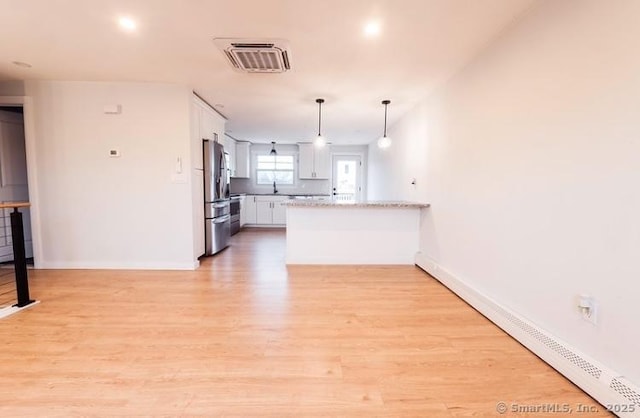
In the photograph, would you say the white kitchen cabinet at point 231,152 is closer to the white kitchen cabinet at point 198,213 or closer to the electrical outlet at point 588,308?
the white kitchen cabinet at point 198,213

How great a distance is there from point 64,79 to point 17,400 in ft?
11.6

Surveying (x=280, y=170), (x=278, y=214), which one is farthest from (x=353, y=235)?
(x=280, y=170)

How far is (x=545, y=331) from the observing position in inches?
69.8

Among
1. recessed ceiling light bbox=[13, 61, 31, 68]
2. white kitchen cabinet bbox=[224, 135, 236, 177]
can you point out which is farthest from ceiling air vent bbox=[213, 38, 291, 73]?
white kitchen cabinet bbox=[224, 135, 236, 177]

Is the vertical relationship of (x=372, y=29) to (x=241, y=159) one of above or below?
above

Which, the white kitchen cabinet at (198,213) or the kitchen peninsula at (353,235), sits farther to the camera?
the kitchen peninsula at (353,235)

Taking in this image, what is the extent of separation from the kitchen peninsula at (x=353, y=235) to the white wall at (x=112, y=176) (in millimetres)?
1443

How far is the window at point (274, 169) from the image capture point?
25.4ft

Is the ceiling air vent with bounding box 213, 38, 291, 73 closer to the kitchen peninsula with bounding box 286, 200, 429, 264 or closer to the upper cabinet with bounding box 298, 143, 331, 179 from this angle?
the kitchen peninsula with bounding box 286, 200, 429, 264

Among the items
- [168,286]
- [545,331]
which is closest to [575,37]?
[545,331]

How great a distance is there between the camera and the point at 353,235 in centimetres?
391

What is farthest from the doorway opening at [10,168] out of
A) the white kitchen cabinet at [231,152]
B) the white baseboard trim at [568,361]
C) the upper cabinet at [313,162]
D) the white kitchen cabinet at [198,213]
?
the white baseboard trim at [568,361]

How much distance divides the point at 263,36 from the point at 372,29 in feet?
2.92

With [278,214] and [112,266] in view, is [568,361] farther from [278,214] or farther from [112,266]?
[278,214]
